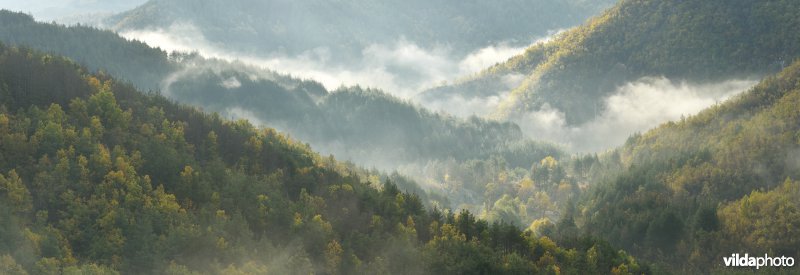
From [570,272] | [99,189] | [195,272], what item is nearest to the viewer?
[195,272]

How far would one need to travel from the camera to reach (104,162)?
191125 mm

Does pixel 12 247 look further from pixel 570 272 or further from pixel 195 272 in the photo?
pixel 570 272

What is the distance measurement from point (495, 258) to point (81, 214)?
8747cm

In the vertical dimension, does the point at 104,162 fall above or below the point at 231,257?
above

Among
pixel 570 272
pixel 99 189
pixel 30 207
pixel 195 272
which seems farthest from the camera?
pixel 570 272

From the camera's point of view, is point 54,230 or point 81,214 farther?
point 81,214

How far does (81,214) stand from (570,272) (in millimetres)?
105359

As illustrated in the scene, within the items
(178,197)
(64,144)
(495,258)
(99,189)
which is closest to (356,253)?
(495,258)

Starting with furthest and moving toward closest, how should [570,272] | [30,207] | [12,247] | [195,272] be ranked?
[570,272] < [30,207] < [195,272] < [12,247]

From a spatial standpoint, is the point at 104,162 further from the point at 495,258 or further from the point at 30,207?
the point at 495,258

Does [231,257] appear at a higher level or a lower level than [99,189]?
lower

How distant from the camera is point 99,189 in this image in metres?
181

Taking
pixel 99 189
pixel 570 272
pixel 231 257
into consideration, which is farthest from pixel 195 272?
pixel 570 272

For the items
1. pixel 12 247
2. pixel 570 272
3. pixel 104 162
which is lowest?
pixel 570 272
